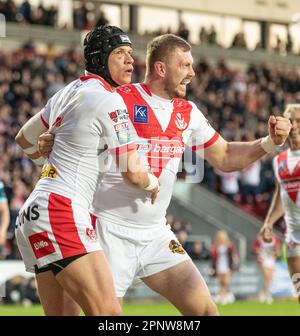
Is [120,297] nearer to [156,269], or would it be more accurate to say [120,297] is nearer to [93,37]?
[156,269]

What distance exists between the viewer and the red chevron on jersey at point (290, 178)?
35.0ft

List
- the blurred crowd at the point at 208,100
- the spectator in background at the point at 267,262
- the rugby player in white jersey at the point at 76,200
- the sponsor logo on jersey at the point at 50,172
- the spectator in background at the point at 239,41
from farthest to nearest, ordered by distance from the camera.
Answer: the spectator in background at the point at 239,41
the spectator in background at the point at 267,262
the blurred crowd at the point at 208,100
the sponsor logo on jersey at the point at 50,172
the rugby player in white jersey at the point at 76,200

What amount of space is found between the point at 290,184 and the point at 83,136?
450cm

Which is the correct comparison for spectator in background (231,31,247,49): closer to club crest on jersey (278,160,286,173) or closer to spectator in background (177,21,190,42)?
spectator in background (177,21,190,42)

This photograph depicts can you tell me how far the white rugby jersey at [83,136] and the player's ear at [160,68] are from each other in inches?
39.8

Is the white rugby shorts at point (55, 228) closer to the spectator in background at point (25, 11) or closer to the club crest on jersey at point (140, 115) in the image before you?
the club crest on jersey at point (140, 115)

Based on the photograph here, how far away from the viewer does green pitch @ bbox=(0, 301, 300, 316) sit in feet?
54.3

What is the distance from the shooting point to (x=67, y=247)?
657 centimetres

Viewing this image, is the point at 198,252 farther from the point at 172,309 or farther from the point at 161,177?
the point at 161,177

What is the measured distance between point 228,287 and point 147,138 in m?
14.9

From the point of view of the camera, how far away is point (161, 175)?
7.64m

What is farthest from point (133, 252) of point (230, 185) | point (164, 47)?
point (230, 185)

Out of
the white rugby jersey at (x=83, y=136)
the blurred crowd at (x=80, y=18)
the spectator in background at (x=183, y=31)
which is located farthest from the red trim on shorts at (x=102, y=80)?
the spectator in background at (x=183, y=31)

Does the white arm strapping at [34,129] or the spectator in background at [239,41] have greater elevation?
the white arm strapping at [34,129]
